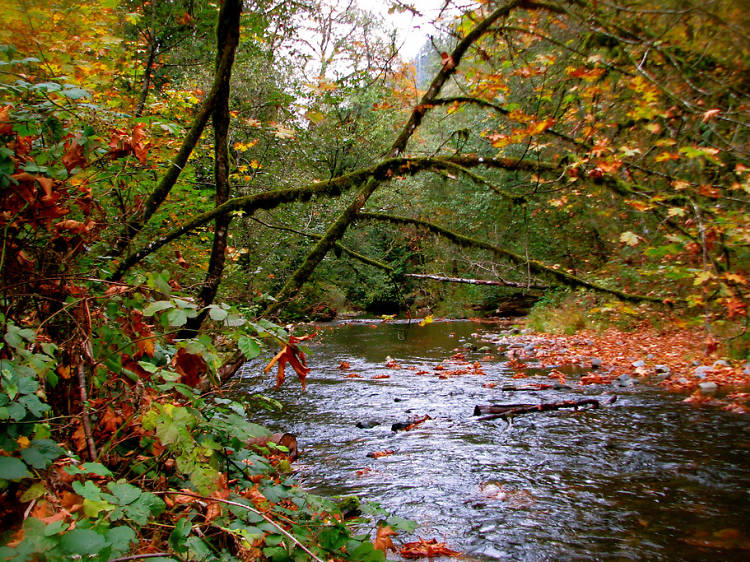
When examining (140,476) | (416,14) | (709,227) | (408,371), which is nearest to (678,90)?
(709,227)

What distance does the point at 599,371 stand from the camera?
8.56m

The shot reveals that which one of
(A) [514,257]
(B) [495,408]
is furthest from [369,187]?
(B) [495,408]

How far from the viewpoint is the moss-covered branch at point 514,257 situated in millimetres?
3389

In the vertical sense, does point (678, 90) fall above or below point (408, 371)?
above

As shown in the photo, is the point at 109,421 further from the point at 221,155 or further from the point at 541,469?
the point at 541,469

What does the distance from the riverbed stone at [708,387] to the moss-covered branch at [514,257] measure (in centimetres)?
448

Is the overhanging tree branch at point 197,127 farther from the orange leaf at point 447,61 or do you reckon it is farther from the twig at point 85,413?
the orange leaf at point 447,61

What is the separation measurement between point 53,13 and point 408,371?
7826 millimetres

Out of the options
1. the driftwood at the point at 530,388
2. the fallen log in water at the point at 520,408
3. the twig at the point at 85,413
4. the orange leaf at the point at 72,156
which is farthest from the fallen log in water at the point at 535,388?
the orange leaf at the point at 72,156

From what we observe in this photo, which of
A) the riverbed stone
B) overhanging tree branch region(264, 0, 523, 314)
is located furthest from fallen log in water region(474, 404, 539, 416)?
overhanging tree branch region(264, 0, 523, 314)

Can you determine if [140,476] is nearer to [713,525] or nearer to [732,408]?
[713,525]

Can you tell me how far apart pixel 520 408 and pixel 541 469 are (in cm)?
182

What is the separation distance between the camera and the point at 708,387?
6.68 m

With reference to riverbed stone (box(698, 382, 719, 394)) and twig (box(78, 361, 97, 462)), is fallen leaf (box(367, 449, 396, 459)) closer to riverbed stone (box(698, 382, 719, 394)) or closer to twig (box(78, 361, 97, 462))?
twig (box(78, 361, 97, 462))
